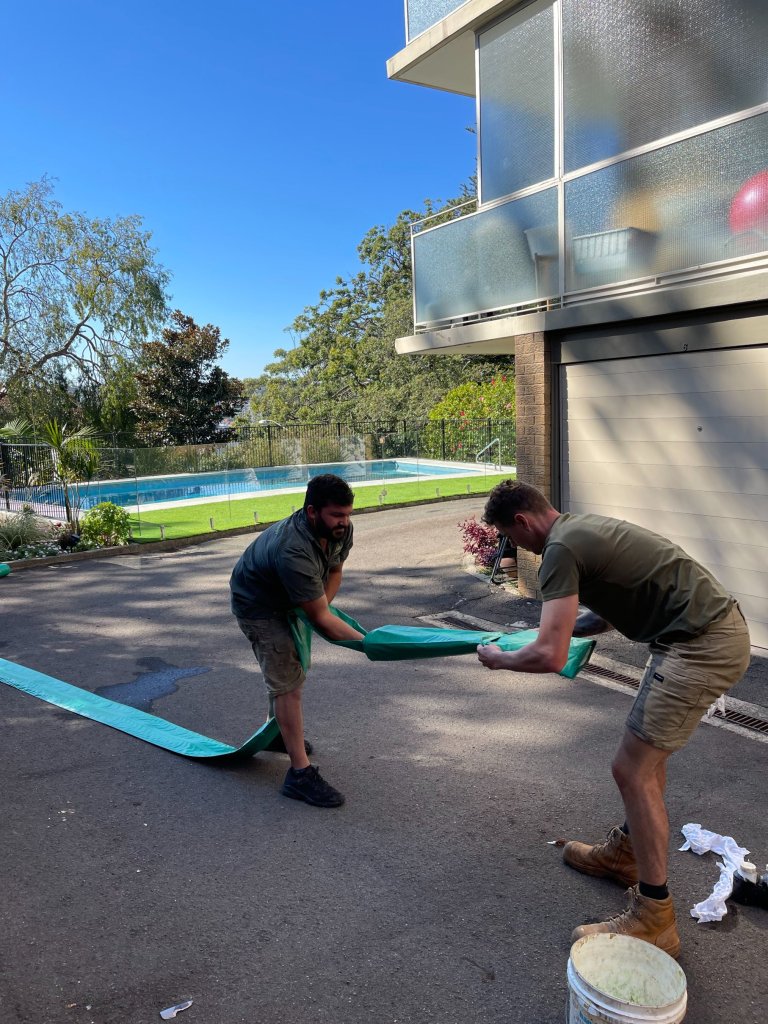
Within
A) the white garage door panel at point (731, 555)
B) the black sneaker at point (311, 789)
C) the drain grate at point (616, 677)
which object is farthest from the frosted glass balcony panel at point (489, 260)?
the black sneaker at point (311, 789)

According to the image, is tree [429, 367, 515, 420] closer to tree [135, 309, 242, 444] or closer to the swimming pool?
the swimming pool

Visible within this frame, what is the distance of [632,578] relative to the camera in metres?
2.98

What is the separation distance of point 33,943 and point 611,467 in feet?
22.7

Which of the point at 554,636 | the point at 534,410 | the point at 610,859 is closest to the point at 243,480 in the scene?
the point at 534,410

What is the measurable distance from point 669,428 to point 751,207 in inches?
82.9

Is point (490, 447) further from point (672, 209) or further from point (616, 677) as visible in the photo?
point (616, 677)

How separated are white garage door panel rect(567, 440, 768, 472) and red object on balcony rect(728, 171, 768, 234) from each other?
6.24 feet

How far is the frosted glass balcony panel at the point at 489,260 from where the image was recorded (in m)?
8.98

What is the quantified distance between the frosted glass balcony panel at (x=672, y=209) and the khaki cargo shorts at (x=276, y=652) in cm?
544

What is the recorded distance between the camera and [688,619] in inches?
117

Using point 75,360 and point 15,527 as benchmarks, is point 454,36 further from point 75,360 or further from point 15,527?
point 75,360

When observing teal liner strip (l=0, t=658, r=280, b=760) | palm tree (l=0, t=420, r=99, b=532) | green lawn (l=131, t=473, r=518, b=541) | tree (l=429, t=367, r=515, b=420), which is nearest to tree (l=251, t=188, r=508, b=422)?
tree (l=429, t=367, r=515, b=420)

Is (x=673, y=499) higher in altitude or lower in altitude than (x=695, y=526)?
higher

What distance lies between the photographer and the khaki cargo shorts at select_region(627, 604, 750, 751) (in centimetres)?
296
